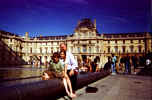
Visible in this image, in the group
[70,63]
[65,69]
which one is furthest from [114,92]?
[65,69]

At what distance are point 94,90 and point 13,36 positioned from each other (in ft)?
188

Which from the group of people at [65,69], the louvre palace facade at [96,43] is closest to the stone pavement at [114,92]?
the group of people at [65,69]

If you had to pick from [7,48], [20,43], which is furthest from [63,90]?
[20,43]

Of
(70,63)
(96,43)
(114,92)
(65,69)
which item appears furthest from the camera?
(96,43)

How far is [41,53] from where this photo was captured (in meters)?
67.4

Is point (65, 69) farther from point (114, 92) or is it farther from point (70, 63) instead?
point (114, 92)

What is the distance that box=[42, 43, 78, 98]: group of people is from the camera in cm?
459

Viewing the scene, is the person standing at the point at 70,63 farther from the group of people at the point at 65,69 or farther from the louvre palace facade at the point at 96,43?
the louvre palace facade at the point at 96,43

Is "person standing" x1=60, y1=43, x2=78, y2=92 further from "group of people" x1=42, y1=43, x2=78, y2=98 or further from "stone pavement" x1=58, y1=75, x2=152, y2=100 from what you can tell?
"stone pavement" x1=58, y1=75, x2=152, y2=100

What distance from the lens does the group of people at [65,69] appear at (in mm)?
4590

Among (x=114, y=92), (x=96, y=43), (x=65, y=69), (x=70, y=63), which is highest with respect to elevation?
(x=96, y=43)

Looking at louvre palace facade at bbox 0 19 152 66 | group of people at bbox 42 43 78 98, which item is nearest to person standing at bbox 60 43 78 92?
group of people at bbox 42 43 78 98

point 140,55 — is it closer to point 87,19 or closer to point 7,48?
point 87,19

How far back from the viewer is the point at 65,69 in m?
4.57
